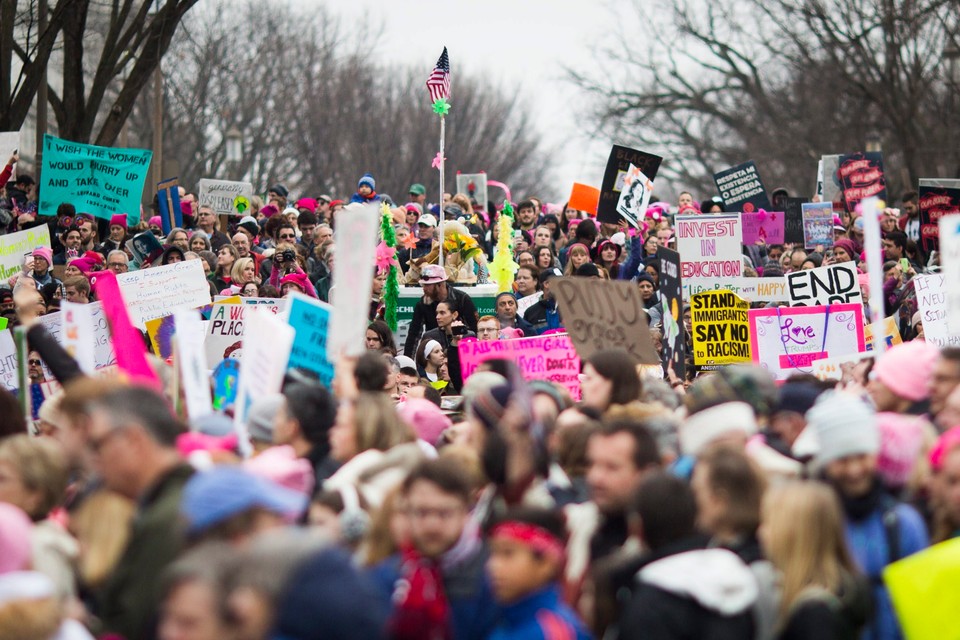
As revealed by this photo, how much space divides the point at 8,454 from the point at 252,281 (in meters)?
9.51

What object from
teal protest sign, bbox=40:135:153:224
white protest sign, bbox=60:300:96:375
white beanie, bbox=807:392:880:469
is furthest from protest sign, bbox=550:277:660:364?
teal protest sign, bbox=40:135:153:224

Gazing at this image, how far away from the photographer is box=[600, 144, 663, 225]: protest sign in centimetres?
1880

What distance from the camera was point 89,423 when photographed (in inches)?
204

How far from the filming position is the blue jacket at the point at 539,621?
16.2 feet

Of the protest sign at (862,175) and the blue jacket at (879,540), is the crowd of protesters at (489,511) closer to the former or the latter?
the blue jacket at (879,540)

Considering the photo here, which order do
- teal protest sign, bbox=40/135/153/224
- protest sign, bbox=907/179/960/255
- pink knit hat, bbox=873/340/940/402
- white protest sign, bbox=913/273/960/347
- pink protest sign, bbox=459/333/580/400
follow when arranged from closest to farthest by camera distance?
pink knit hat, bbox=873/340/940/402 → pink protest sign, bbox=459/333/580/400 → white protest sign, bbox=913/273/960/347 → protest sign, bbox=907/179/960/255 → teal protest sign, bbox=40/135/153/224

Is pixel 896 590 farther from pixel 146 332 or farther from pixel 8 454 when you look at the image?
pixel 146 332

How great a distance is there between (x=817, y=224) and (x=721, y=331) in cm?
861

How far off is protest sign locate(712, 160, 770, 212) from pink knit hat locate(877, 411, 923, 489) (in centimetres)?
1695

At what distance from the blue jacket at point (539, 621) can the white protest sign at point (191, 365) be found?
2.61m

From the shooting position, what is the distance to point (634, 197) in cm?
1848

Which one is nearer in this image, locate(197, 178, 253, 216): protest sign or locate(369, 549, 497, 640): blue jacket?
locate(369, 549, 497, 640): blue jacket

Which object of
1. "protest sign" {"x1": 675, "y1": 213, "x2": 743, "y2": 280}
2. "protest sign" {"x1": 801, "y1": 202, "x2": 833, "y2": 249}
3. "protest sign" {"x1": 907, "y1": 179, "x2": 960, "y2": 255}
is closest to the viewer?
"protest sign" {"x1": 675, "y1": 213, "x2": 743, "y2": 280}

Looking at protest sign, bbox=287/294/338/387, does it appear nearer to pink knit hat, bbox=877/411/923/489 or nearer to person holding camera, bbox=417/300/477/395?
pink knit hat, bbox=877/411/923/489
